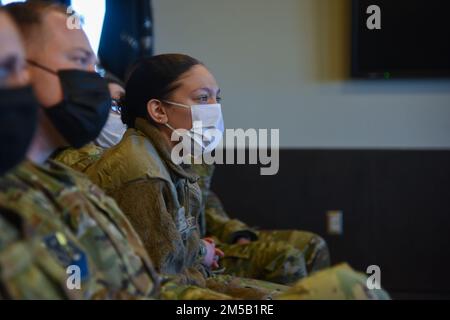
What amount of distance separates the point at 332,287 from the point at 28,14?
0.82 meters

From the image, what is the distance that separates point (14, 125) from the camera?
105 cm

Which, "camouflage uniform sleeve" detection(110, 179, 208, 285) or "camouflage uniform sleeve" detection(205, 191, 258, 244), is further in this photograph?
"camouflage uniform sleeve" detection(205, 191, 258, 244)

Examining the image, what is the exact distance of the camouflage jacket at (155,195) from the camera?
64.3 inches

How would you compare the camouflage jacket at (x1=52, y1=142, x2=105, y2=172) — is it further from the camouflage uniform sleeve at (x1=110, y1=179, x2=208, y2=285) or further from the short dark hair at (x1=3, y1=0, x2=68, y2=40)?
the short dark hair at (x1=3, y1=0, x2=68, y2=40)

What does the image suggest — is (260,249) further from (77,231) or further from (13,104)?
(13,104)

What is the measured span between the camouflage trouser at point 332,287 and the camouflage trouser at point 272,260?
1.26 metres

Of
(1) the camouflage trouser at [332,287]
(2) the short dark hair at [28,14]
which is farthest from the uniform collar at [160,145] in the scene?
(1) the camouflage trouser at [332,287]

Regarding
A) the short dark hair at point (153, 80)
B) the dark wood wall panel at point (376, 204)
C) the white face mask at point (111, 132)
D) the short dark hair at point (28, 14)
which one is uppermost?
the short dark hair at point (28, 14)

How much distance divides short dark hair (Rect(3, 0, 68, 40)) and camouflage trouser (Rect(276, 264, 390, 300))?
74cm

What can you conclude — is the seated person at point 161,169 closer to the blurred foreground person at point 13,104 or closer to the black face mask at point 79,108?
the black face mask at point 79,108

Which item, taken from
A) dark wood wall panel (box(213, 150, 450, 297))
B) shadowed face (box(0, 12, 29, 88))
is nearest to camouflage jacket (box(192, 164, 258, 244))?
dark wood wall panel (box(213, 150, 450, 297))

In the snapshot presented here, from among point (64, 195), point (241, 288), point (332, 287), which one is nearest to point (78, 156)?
point (241, 288)

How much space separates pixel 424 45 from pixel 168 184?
7.33 ft

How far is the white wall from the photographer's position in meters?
3.53
